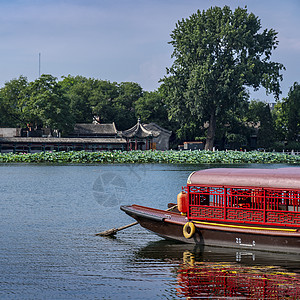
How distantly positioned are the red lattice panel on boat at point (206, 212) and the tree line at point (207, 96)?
142ft

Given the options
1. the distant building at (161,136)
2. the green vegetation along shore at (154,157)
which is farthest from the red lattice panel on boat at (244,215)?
the distant building at (161,136)

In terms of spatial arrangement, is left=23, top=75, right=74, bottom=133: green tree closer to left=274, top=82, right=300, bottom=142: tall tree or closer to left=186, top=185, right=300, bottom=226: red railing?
left=274, top=82, right=300, bottom=142: tall tree

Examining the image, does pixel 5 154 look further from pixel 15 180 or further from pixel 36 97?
pixel 15 180

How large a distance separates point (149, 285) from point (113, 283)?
777 millimetres

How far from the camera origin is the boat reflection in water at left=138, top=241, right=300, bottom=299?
10086mm

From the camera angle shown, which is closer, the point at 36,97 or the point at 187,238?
the point at 187,238

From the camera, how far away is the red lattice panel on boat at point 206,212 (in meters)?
12.9

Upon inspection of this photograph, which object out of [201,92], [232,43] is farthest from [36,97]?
[232,43]

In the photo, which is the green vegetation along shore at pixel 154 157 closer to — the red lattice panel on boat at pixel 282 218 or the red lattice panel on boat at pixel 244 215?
the red lattice panel on boat at pixel 244 215

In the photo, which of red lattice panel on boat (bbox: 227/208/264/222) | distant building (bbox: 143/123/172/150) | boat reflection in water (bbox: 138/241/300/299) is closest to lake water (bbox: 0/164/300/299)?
boat reflection in water (bbox: 138/241/300/299)

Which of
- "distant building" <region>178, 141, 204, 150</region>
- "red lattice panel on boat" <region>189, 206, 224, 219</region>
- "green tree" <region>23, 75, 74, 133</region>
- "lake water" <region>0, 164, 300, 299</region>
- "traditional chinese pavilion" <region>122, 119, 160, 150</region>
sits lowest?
"lake water" <region>0, 164, 300, 299</region>

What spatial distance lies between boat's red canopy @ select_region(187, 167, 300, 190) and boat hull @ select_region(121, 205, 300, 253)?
40.6 inches

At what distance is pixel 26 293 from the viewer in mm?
10148

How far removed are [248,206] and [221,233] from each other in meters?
1.01
